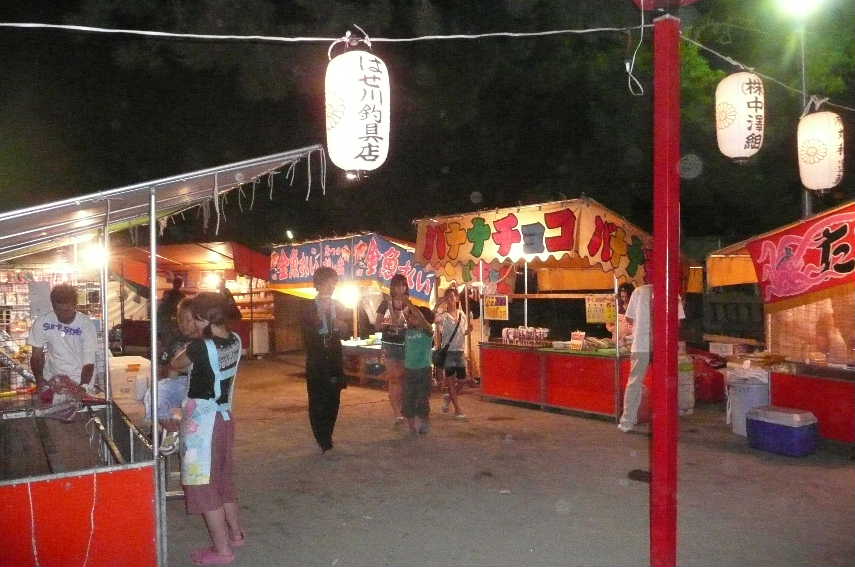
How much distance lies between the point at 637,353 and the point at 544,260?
7.58 ft

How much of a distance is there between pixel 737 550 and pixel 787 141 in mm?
Result: 12243

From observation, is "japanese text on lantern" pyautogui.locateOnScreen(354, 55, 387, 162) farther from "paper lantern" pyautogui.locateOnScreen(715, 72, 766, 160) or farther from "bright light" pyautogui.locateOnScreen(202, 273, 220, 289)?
"bright light" pyautogui.locateOnScreen(202, 273, 220, 289)

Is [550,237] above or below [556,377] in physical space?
above

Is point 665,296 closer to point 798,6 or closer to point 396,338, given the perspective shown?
point 396,338

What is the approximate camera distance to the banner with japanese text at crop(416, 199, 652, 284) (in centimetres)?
923

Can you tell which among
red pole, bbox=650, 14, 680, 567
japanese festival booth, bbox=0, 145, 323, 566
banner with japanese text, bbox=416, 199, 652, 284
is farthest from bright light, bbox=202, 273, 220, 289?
red pole, bbox=650, 14, 680, 567

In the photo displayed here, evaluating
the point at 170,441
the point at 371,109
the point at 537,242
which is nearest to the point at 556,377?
the point at 537,242

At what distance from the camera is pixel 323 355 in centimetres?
→ 754

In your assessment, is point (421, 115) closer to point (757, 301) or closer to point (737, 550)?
point (757, 301)

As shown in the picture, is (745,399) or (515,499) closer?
(515,499)

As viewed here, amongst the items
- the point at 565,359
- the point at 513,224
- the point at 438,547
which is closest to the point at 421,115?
the point at 513,224

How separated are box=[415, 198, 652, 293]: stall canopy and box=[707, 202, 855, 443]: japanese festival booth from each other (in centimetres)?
154

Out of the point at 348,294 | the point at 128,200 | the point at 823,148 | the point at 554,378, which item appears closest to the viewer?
the point at 128,200

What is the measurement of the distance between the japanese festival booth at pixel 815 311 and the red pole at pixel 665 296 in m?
4.31
